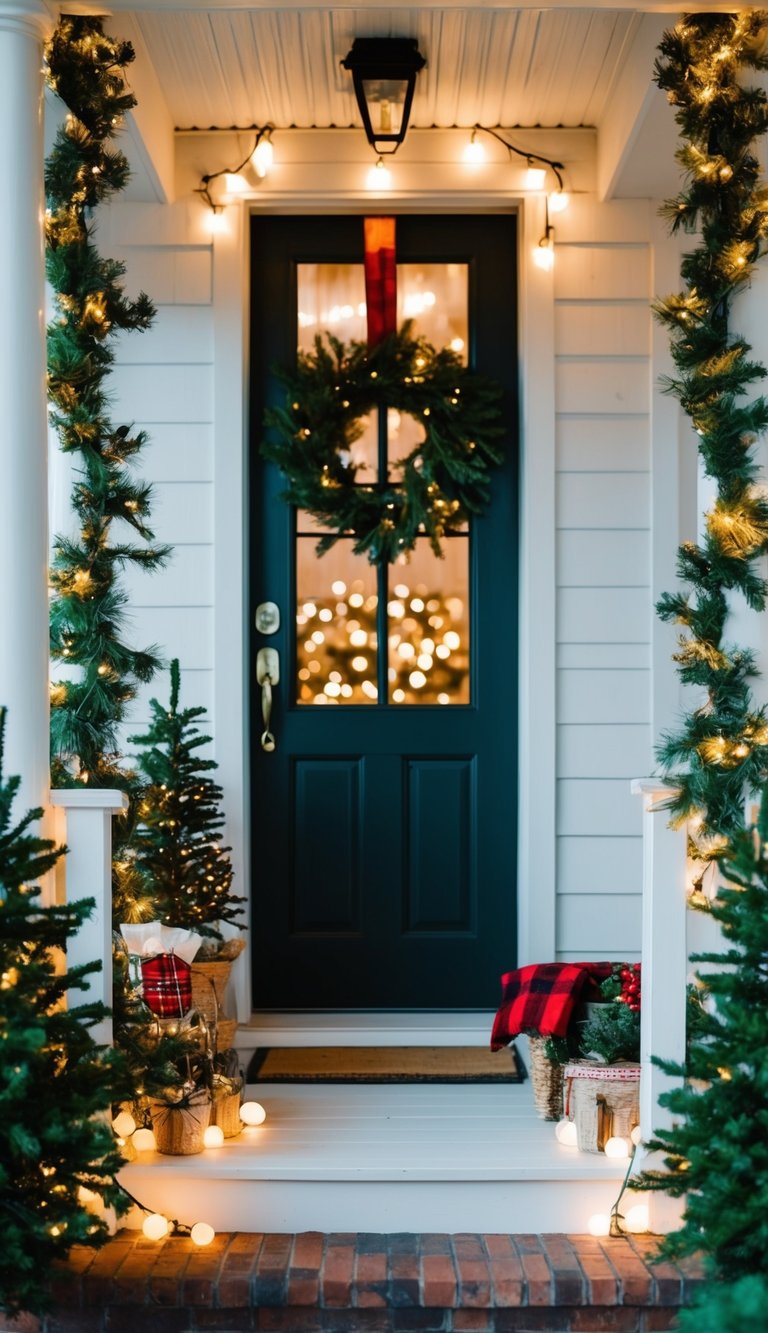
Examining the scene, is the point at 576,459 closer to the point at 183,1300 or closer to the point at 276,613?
the point at 276,613

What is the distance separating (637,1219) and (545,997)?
53 centimetres

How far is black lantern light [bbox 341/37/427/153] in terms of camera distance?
3324 mm

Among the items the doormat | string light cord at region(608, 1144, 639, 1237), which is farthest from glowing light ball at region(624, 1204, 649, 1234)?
the doormat

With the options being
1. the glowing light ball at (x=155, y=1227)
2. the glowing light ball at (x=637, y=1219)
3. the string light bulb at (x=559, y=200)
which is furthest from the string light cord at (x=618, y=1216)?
the string light bulb at (x=559, y=200)

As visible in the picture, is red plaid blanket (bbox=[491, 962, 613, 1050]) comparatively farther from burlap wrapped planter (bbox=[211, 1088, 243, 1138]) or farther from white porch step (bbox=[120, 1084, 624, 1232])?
burlap wrapped planter (bbox=[211, 1088, 243, 1138])

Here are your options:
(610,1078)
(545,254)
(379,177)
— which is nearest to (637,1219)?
(610,1078)

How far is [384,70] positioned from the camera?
333 cm

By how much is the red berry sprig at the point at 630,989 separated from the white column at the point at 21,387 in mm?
1374

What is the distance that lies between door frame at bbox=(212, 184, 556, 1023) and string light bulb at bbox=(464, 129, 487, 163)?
9 centimetres

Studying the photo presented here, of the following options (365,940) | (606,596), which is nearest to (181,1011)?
(365,940)

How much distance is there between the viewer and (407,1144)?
115 inches

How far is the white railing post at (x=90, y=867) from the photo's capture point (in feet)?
8.83

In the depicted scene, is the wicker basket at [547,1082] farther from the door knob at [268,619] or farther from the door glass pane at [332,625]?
the door knob at [268,619]

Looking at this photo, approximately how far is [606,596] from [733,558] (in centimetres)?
122
